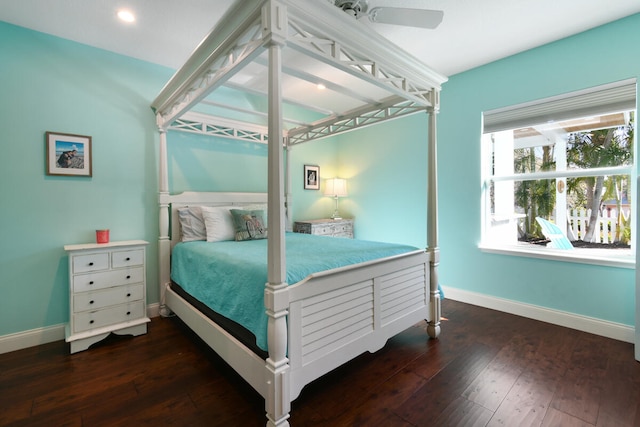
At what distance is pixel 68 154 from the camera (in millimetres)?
2562

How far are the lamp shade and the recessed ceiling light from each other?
2.97 metres

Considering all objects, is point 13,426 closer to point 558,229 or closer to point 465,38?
point 465,38

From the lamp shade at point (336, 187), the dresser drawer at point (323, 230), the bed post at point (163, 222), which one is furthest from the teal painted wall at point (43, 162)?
the lamp shade at point (336, 187)

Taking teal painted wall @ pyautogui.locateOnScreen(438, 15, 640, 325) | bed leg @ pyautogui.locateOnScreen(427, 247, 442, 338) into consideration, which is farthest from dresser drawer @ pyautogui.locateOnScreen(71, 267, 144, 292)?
teal painted wall @ pyautogui.locateOnScreen(438, 15, 640, 325)

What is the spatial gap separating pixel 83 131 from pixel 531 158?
4.47m

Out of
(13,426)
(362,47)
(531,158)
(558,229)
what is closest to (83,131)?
(13,426)

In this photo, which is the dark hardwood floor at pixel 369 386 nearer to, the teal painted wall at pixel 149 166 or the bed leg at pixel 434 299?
the bed leg at pixel 434 299

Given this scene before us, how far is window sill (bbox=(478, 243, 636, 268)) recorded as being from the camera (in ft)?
8.16

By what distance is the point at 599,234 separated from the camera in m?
2.73

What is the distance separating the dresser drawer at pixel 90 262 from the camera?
2.33 meters

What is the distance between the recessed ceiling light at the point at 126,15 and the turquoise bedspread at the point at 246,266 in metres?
1.93

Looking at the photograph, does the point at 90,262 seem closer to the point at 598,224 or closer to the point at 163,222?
the point at 163,222

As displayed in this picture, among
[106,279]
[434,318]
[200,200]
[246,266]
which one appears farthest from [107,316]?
[434,318]

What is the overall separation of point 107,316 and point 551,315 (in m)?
4.08
